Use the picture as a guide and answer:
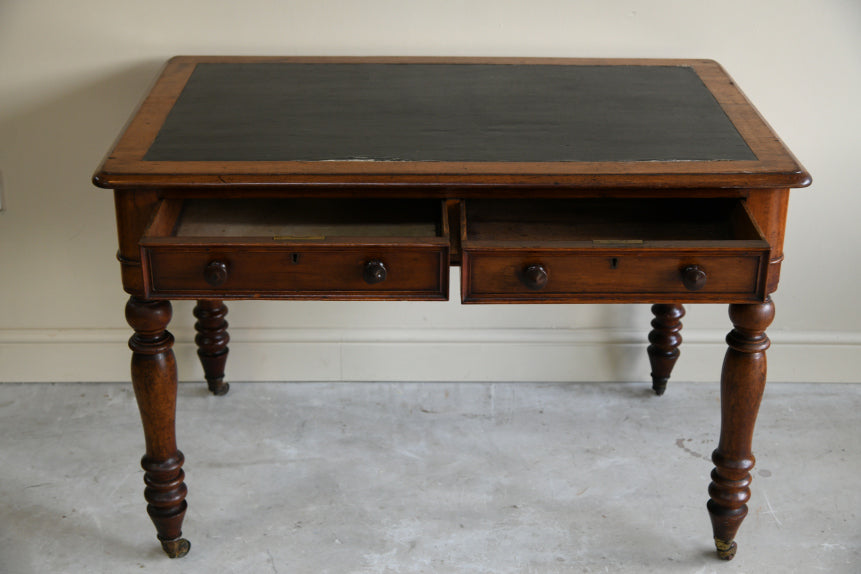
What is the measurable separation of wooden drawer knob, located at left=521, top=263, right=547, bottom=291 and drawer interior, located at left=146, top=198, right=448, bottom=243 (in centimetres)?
20

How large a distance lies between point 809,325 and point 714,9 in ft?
2.94

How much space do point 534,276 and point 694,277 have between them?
0.91 feet

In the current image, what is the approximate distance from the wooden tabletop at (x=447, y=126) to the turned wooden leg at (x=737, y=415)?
26cm

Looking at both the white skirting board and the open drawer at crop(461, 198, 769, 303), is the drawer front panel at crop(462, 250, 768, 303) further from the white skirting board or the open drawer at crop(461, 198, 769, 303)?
the white skirting board

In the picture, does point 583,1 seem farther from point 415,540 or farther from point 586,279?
point 415,540

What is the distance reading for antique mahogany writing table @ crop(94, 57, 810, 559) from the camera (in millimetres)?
1693

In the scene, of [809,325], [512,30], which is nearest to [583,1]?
[512,30]

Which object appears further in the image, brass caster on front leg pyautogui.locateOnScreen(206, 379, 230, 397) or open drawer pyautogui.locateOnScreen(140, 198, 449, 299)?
brass caster on front leg pyautogui.locateOnScreen(206, 379, 230, 397)

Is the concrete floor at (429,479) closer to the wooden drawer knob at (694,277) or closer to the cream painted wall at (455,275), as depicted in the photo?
the cream painted wall at (455,275)

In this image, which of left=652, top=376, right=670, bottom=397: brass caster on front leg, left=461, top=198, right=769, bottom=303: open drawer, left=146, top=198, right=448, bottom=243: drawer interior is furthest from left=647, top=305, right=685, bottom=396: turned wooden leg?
left=146, top=198, right=448, bottom=243: drawer interior

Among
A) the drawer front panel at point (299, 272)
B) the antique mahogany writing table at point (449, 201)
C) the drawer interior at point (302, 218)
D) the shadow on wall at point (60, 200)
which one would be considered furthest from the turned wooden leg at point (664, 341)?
the shadow on wall at point (60, 200)

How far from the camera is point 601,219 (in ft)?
6.33

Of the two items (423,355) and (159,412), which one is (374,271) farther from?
(423,355)

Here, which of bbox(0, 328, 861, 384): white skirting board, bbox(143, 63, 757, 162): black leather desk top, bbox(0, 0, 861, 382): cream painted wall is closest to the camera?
bbox(143, 63, 757, 162): black leather desk top
